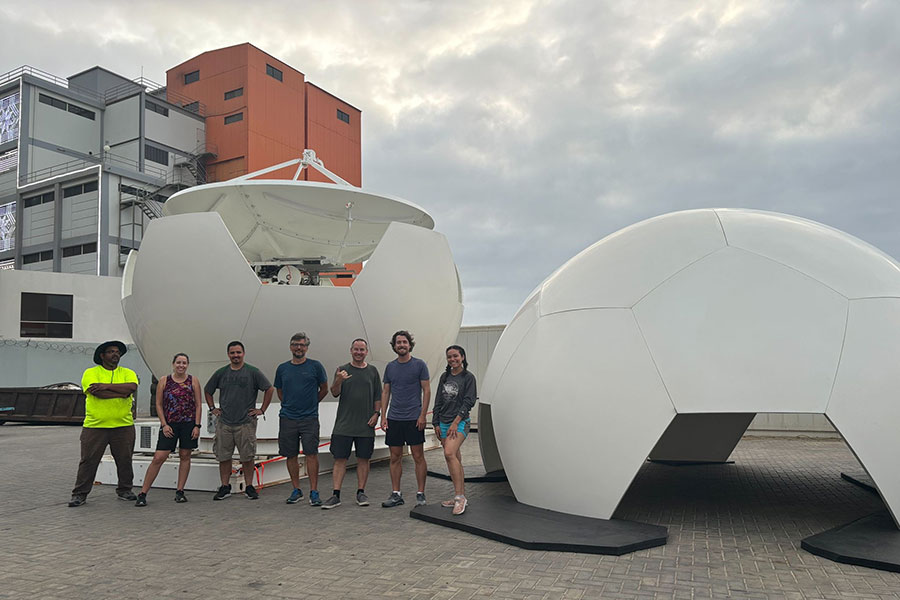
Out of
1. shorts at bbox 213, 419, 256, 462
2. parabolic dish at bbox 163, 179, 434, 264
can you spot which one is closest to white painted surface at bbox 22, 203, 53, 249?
parabolic dish at bbox 163, 179, 434, 264

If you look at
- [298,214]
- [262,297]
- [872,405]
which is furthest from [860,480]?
[298,214]

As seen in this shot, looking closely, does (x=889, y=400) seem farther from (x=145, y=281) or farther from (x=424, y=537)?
(x=145, y=281)

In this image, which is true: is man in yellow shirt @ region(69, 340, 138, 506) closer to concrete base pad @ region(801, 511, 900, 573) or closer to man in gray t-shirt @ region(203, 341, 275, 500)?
man in gray t-shirt @ region(203, 341, 275, 500)

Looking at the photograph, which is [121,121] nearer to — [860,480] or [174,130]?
[174,130]

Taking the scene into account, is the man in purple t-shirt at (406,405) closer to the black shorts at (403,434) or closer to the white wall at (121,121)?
the black shorts at (403,434)

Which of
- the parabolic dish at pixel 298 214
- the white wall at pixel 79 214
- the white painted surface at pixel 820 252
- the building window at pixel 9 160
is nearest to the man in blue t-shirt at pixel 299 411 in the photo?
the parabolic dish at pixel 298 214

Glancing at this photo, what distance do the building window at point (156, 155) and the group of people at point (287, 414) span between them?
3086cm

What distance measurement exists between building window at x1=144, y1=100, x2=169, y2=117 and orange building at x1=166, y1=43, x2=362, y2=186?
213 centimetres

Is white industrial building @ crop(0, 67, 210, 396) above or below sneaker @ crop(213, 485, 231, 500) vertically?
above

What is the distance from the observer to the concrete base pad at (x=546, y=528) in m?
4.74

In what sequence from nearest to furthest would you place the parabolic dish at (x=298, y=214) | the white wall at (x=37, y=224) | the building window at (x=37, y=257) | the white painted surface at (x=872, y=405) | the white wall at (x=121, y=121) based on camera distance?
the white painted surface at (x=872, y=405) → the parabolic dish at (x=298, y=214) → the white wall at (x=37, y=224) → the building window at (x=37, y=257) → the white wall at (x=121, y=121)

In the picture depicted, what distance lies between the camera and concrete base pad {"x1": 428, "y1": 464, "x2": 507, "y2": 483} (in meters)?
7.74

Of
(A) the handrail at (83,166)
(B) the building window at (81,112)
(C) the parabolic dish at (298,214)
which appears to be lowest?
(C) the parabolic dish at (298,214)

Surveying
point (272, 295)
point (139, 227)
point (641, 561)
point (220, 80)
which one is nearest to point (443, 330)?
point (272, 295)
